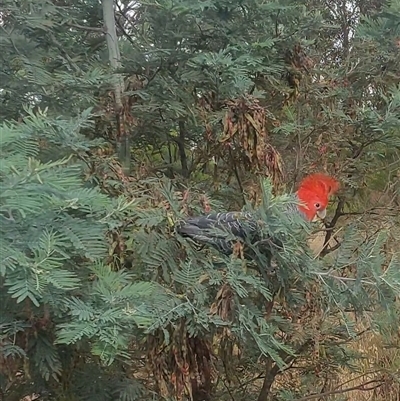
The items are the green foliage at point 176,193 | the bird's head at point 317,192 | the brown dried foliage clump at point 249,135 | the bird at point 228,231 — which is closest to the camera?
the green foliage at point 176,193

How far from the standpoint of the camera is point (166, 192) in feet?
3.19

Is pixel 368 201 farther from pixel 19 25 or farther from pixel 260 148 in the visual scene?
pixel 19 25

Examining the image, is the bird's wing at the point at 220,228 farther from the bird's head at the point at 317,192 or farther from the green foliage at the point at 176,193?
the bird's head at the point at 317,192

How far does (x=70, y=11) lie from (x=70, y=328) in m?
0.80

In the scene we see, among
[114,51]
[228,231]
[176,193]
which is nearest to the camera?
[228,231]

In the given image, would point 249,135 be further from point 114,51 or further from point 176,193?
point 114,51

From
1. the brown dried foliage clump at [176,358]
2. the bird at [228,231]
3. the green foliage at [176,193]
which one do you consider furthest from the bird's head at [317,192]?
the brown dried foliage clump at [176,358]

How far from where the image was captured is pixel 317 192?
127cm

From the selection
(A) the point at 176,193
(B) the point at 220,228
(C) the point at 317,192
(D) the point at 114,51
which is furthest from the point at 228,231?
(D) the point at 114,51

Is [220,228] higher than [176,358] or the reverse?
higher

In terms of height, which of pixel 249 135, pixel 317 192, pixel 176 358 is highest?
pixel 249 135

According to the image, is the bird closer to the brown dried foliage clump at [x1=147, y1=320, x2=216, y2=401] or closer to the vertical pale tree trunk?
the brown dried foliage clump at [x1=147, y1=320, x2=216, y2=401]

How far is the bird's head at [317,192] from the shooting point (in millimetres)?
1146

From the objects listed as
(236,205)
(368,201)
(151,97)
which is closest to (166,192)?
(151,97)
